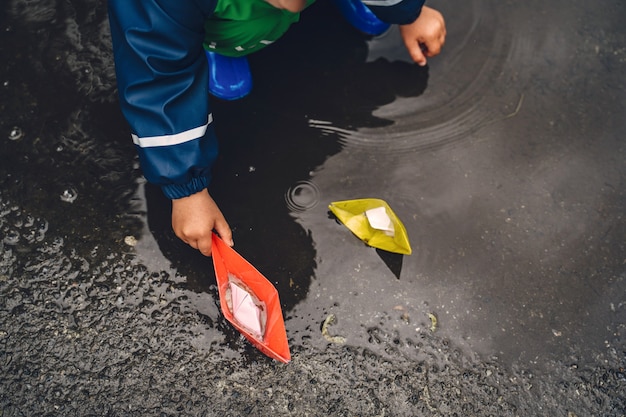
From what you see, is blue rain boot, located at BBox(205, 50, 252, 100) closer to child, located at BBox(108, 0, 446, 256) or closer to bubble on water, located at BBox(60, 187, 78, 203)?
child, located at BBox(108, 0, 446, 256)

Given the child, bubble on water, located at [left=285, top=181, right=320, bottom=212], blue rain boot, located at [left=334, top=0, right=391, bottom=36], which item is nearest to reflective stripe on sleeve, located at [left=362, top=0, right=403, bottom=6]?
the child

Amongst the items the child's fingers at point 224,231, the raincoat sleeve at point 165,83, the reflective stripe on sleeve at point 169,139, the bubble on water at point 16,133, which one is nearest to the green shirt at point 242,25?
the raincoat sleeve at point 165,83

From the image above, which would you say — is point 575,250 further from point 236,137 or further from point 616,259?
point 236,137

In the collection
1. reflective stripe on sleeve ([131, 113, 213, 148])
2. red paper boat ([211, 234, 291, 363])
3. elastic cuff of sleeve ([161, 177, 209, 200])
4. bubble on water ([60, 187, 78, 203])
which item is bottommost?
bubble on water ([60, 187, 78, 203])

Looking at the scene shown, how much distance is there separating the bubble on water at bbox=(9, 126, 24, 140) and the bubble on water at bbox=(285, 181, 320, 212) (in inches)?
35.7

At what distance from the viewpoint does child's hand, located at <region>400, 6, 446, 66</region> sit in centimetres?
198

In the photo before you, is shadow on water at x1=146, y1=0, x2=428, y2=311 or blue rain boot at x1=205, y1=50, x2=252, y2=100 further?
blue rain boot at x1=205, y1=50, x2=252, y2=100

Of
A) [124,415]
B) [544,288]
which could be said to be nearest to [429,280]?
[544,288]

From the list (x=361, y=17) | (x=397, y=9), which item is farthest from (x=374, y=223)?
(x=361, y=17)

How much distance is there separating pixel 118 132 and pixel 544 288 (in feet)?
4.77

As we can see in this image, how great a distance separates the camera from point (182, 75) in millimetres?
1516

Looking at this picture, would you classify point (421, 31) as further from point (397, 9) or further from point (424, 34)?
point (397, 9)

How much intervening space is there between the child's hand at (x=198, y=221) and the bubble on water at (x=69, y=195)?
399mm

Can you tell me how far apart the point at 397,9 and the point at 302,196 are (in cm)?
64
